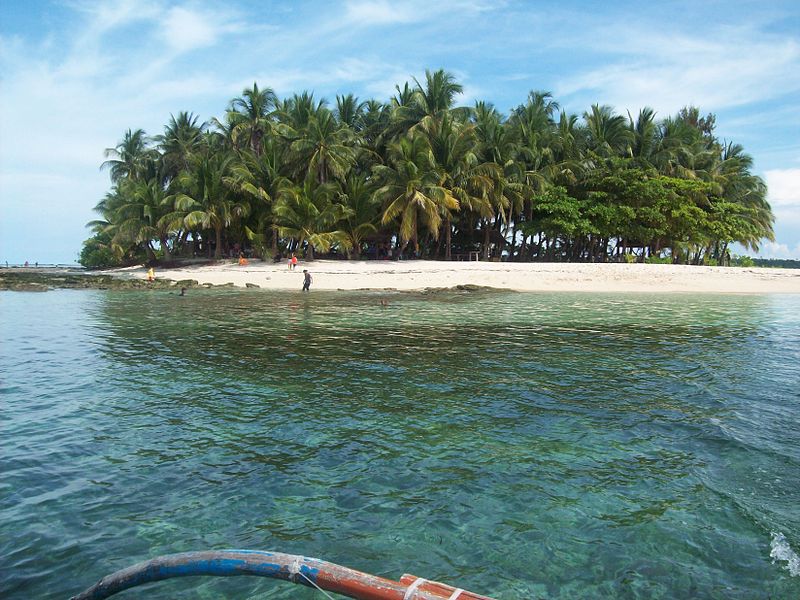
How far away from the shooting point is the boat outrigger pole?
2305 mm

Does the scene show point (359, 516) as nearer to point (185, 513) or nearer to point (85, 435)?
point (185, 513)

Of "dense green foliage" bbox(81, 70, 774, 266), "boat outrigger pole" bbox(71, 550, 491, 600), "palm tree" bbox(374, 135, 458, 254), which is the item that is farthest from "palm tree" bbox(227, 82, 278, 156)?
"boat outrigger pole" bbox(71, 550, 491, 600)

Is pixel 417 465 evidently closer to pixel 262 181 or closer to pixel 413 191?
pixel 413 191

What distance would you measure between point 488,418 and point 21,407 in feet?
22.8

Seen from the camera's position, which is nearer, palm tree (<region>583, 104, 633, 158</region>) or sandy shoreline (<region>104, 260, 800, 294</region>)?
sandy shoreline (<region>104, 260, 800, 294</region>)

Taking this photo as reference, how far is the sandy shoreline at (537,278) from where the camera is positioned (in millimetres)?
35031

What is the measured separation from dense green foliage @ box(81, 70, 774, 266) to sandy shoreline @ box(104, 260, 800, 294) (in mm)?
3630

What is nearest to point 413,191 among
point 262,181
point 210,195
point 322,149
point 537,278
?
point 322,149

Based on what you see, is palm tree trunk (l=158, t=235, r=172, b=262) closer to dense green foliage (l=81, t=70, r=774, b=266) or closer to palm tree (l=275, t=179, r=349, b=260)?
dense green foliage (l=81, t=70, r=774, b=266)

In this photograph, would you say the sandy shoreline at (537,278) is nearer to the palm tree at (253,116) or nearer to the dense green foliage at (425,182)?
the dense green foliage at (425,182)

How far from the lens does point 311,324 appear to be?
18.1 metres

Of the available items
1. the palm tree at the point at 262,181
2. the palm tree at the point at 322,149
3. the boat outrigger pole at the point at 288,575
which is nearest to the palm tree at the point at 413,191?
the palm tree at the point at 322,149

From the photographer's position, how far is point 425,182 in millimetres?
40219

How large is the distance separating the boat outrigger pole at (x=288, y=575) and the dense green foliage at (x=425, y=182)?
124 ft
